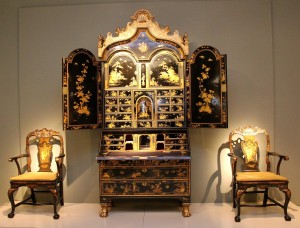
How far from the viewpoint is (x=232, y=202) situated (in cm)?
438

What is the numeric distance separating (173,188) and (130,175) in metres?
0.59

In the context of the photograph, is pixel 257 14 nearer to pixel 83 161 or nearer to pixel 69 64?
pixel 69 64

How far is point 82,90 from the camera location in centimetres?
403

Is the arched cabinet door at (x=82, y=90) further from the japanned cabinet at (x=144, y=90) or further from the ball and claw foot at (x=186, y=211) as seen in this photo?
the ball and claw foot at (x=186, y=211)

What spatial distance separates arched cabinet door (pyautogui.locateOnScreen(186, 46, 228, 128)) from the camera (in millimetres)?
3887

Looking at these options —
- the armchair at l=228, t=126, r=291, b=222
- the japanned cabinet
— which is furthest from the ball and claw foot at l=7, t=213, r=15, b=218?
the armchair at l=228, t=126, r=291, b=222

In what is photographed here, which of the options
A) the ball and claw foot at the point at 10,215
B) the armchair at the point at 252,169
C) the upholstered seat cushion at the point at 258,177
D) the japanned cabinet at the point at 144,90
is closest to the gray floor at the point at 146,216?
the ball and claw foot at the point at 10,215

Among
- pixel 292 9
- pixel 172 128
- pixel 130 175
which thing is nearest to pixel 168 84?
pixel 172 128

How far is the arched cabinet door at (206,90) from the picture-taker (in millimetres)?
3887

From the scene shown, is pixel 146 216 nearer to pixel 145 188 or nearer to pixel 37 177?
pixel 145 188

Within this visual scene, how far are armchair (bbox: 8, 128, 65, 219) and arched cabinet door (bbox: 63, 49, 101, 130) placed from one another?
58 centimetres

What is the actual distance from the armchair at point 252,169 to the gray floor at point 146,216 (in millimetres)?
150

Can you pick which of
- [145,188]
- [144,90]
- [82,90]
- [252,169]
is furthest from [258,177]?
[82,90]

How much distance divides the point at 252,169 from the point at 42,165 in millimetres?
3148
